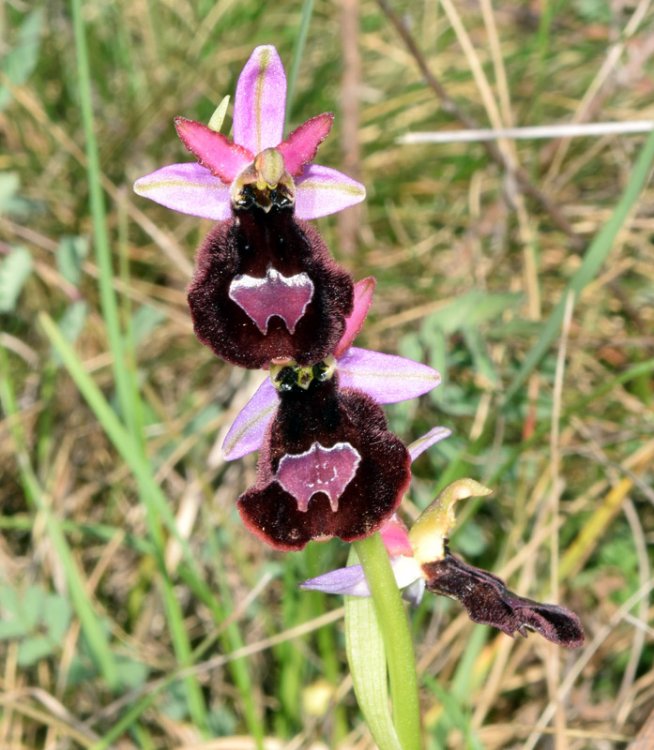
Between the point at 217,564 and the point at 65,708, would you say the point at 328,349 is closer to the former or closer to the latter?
the point at 217,564

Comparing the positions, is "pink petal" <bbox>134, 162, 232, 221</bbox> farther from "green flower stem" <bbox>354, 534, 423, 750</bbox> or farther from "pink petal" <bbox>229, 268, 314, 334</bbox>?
"green flower stem" <bbox>354, 534, 423, 750</bbox>

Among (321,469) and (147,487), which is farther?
(147,487)

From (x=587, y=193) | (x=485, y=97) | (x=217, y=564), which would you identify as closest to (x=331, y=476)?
(x=217, y=564)

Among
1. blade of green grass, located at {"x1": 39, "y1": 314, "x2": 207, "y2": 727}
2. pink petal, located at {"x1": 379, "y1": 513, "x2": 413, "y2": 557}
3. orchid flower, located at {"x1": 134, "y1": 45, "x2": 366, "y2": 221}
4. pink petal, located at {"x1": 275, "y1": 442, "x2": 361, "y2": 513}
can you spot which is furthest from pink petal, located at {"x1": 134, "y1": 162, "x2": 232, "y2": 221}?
blade of green grass, located at {"x1": 39, "y1": 314, "x2": 207, "y2": 727}

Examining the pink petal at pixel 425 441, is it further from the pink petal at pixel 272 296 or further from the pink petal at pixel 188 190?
the pink petal at pixel 188 190

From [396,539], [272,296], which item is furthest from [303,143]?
[396,539]

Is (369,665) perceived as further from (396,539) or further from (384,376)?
(384,376)
